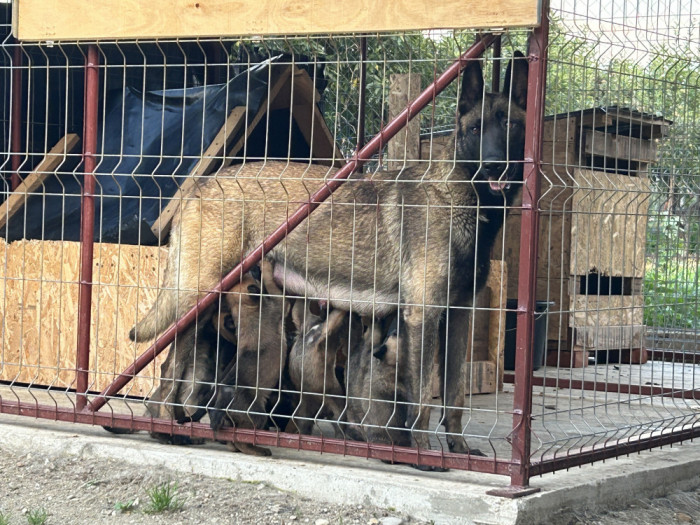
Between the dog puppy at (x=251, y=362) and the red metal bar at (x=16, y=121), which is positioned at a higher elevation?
the red metal bar at (x=16, y=121)

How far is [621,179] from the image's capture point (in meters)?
9.58

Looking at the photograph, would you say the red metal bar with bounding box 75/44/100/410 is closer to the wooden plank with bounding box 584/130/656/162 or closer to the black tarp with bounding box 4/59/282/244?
the black tarp with bounding box 4/59/282/244

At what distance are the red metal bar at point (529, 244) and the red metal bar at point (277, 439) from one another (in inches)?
6.0

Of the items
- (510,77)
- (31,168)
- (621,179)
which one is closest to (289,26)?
(510,77)

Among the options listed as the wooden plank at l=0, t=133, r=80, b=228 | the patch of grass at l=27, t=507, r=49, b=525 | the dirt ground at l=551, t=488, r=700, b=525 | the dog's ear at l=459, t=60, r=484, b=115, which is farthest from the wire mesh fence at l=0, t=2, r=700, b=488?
the patch of grass at l=27, t=507, r=49, b=525

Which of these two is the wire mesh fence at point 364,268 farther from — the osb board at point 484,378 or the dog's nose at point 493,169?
the osb board at point 484,378

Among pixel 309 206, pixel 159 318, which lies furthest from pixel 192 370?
pixel 309 206

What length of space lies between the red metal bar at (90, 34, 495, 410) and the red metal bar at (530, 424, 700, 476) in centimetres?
187

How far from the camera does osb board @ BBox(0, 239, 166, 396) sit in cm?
745

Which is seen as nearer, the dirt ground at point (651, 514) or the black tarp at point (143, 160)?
the dirt ground at point (651, 514)

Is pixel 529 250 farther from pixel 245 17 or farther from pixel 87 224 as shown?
pixel 87 224

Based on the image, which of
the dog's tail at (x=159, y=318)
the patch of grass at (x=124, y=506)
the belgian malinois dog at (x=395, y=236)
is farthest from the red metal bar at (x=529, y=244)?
the dog's tail at (x=159, y=318)

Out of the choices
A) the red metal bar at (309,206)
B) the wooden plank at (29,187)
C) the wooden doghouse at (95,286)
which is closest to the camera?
the red metal bar at (309,206)

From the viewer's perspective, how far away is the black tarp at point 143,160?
307 inches
